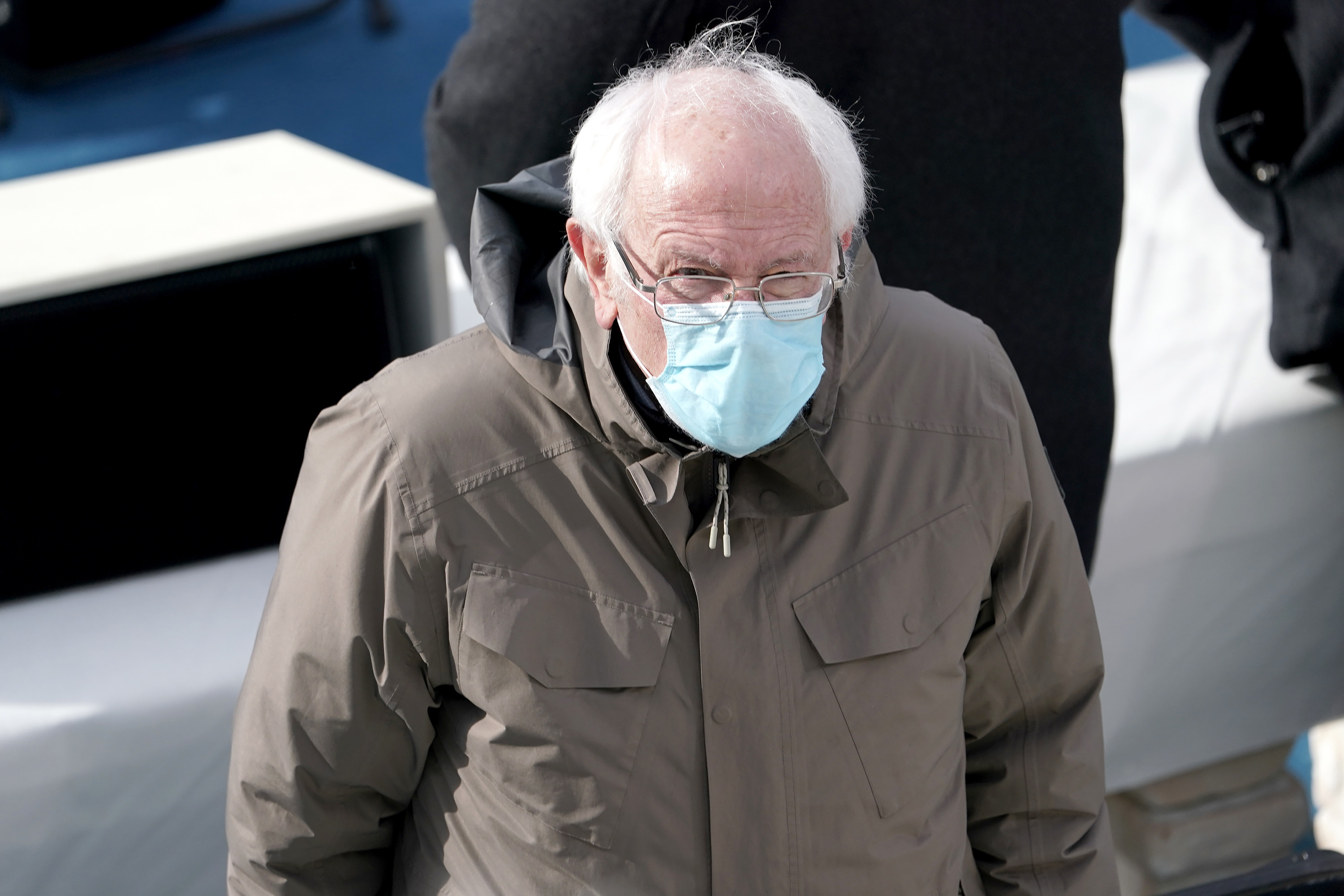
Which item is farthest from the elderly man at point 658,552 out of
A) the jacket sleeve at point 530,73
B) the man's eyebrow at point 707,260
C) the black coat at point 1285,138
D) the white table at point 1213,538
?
the black coat at point 1285,138

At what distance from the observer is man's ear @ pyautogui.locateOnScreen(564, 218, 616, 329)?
3.59 ft

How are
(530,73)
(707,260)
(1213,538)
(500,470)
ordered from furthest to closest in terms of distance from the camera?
(1213,538) → (530,73) → (500,470) → (707,260)

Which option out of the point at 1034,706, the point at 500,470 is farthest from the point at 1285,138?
the point at 500,470

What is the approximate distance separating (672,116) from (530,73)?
22.5 inches

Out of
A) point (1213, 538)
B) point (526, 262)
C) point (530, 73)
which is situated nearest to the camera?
point (526, 262)

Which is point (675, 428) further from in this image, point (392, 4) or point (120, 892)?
point (392, 4)

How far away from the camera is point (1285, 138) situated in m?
2.07

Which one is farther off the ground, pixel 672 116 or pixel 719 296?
pixel 672 116

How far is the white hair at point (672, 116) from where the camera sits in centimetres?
104

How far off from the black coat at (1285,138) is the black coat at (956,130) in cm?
42

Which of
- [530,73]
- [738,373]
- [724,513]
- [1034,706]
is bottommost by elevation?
[1034,706]

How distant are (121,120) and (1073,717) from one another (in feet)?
12.5

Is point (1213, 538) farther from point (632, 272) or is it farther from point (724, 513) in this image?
point (632, 272)

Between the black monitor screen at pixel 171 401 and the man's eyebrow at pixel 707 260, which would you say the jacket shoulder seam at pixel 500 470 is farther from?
the black monitor screen at pixel 171 401
